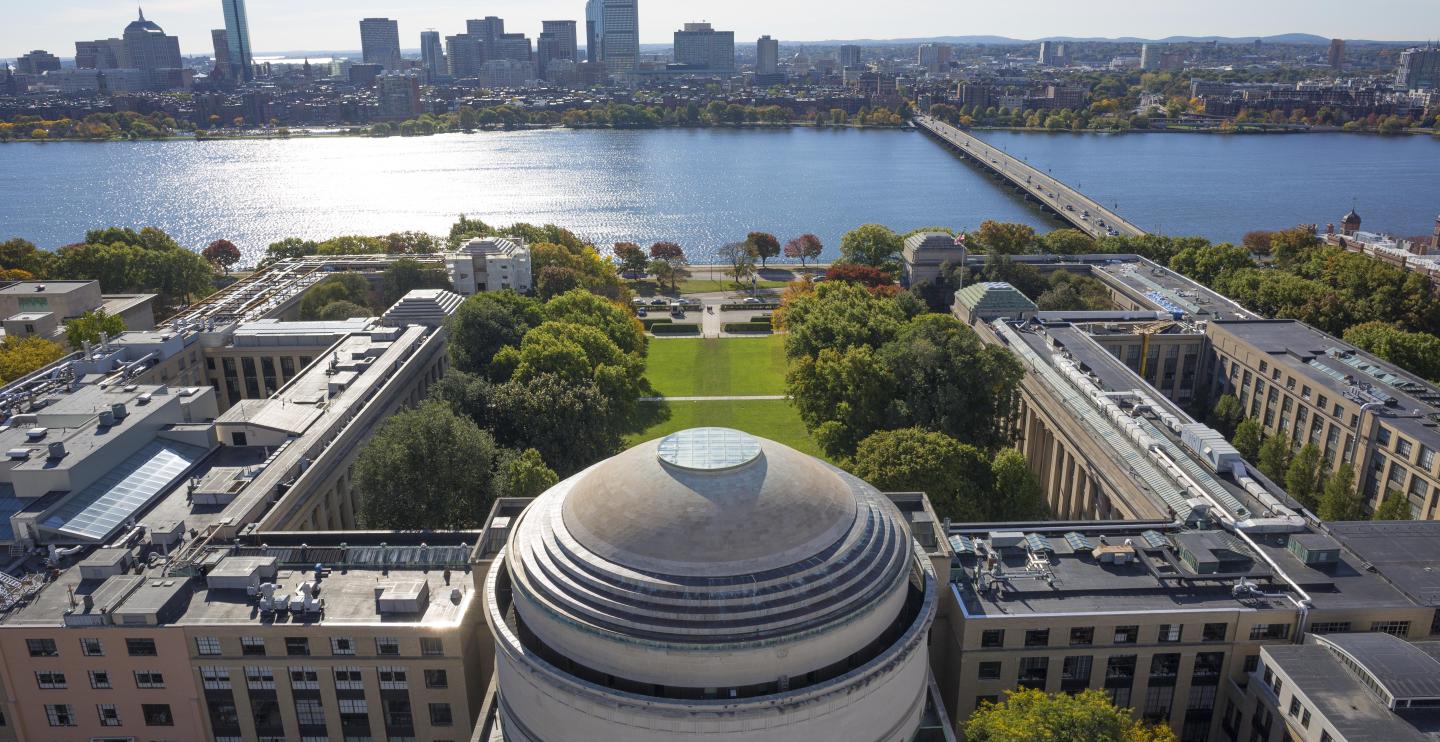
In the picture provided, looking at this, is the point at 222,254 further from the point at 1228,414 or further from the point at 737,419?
the point at 1228,414

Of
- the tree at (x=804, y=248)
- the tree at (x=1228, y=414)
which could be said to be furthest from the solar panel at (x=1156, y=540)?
the tree at (x=804, y=248)

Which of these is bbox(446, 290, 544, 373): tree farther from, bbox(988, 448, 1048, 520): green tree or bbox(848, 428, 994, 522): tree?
bbox(988, 448, 1048, 520): green tree

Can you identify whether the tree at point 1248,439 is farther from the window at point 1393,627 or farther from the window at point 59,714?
the window at point 59,714

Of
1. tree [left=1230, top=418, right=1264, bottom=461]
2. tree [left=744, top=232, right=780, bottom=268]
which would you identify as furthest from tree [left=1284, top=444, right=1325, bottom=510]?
tree [left=744, top=232, right=780, bottom=268]

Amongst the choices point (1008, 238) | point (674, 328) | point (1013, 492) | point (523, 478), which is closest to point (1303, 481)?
point (1013, 492)

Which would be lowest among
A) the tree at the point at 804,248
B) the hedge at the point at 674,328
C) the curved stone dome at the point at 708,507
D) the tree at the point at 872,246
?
the hedge at the point at 674,328

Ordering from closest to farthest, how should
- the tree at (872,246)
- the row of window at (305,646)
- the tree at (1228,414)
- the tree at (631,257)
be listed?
the row of window at (305,646)
the tree at (1228,414)
the tree at (872,246)
the tree at (631,257)

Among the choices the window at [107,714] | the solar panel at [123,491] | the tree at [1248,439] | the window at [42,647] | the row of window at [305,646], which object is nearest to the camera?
the window at [42,647]
